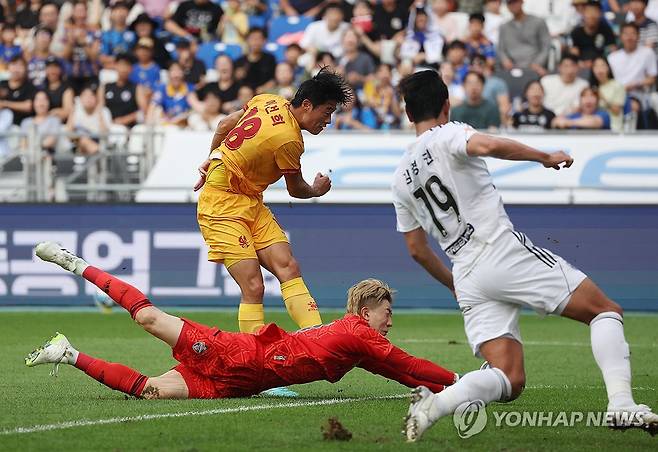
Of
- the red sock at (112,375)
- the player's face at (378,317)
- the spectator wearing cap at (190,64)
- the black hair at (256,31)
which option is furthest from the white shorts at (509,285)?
the spectator wearing cap at (190,64)

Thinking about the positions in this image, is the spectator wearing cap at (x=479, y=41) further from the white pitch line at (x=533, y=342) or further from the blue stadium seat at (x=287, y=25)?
the white pitch line at (x=533, y=342)

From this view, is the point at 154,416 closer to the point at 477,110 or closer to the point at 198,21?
the point at 477,110

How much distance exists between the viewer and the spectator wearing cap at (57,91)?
69.4 feet

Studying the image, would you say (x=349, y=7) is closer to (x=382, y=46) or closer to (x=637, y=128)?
(x=382, y=46)

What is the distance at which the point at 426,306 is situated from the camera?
17.5 m

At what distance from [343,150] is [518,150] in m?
11.7

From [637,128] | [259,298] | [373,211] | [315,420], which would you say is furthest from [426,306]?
[315,420]

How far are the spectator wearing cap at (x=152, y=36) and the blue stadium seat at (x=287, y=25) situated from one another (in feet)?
6.32

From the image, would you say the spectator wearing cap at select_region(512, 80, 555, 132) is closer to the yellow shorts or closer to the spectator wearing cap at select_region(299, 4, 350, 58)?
the spectator wearing cap at select_region(299, 4, 350, 58)

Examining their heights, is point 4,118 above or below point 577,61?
below

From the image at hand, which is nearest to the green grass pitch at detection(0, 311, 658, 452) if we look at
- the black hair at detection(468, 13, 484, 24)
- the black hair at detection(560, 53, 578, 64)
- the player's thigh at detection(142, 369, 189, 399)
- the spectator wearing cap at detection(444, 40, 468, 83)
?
the player's thigh at detection(142, 369, 189, 399)

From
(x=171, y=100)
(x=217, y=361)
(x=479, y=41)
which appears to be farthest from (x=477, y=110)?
(x=217, y=361)

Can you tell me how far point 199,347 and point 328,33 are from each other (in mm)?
14434

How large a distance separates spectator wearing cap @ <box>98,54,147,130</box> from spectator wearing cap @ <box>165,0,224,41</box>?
2191 mm
